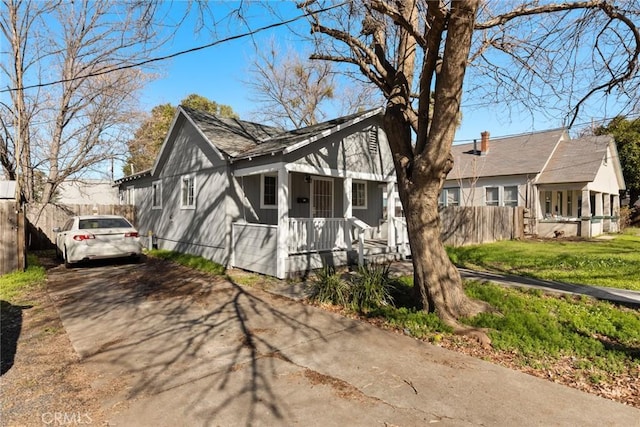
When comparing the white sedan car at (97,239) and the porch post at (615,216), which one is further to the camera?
the porch post at (615,216)

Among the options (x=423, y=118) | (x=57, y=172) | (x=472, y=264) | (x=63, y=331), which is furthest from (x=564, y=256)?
(x=57, y=172)

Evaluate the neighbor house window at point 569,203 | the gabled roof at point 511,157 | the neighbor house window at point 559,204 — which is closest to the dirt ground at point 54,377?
the gabled roof at point 511,157

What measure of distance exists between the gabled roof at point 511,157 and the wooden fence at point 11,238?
20684 mm

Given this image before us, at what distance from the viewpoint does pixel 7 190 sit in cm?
968

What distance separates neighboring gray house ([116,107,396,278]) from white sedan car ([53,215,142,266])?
A: 1.98m

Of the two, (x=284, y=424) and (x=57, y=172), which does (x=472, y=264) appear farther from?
(x=57, y=172)

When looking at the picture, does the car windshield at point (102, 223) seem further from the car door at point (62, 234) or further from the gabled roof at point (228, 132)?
the gabled roof at point (228, 132)

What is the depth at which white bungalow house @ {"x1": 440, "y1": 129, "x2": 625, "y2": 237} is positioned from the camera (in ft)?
63.7

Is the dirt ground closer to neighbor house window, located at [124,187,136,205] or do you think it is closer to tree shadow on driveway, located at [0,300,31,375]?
tree shadow on driveway, located at [0,300,31,375]

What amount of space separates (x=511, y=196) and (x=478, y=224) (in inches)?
299

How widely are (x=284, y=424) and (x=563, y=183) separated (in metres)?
21.7

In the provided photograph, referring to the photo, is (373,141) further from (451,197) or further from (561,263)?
(451,197)

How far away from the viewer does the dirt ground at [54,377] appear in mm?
3229

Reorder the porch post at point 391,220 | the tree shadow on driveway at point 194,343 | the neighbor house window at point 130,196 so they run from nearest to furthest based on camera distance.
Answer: the tree shadow on driveway at point 194,343, the porch post at point 391,220, the neighbor house window at point 130,196
